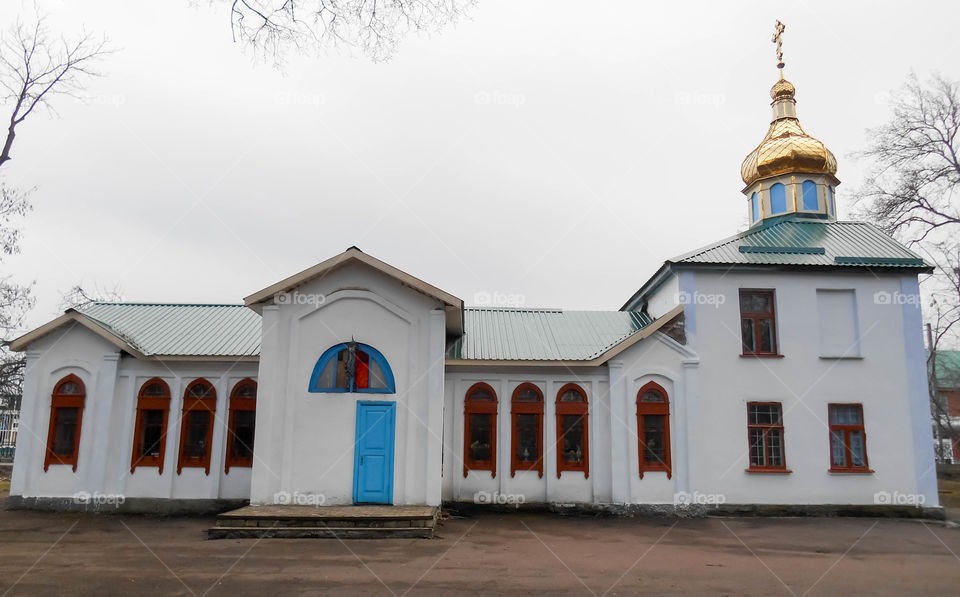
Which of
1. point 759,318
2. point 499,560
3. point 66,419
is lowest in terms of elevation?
point 499,560

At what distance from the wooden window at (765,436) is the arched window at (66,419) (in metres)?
15.8

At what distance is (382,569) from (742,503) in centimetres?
953

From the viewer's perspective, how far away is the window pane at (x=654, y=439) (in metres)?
15.5

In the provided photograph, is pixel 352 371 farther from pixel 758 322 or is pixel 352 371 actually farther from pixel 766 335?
pixel 766 335

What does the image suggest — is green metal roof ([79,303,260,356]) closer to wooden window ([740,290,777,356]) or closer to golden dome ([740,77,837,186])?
wooden window ([740,290,777,356])

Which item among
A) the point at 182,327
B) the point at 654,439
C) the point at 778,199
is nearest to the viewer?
the point at 654,439

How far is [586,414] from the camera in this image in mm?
15906

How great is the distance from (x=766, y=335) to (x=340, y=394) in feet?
33.8

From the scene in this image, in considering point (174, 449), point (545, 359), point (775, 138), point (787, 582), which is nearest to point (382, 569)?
point (787, 582)

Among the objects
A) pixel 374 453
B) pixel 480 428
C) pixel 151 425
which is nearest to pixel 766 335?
pixel 480 428

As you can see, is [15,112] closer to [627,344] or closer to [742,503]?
[627,344]

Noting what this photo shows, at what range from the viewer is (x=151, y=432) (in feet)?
52.1

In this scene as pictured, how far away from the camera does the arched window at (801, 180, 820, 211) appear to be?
19.6 metres

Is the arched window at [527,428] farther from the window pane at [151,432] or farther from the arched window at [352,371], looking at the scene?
the window pane at [151,432]
